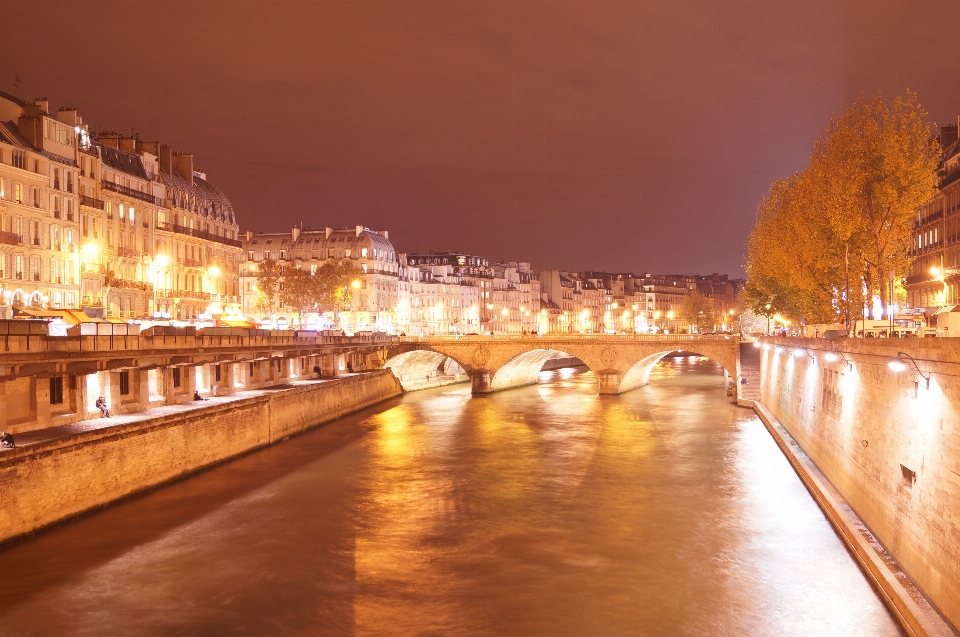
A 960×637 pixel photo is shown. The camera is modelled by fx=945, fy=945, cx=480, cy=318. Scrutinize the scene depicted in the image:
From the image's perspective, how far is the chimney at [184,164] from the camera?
7131 cm

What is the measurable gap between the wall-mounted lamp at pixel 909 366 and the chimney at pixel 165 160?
58.4 m

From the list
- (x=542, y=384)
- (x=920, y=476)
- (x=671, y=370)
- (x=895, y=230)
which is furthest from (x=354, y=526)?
(x=671, y=370)

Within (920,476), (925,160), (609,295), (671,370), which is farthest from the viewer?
(609,295)

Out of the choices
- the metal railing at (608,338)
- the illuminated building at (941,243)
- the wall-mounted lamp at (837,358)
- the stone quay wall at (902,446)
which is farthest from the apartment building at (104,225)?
the illuminated building at (941,243)

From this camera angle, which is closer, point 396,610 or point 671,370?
point 396,610

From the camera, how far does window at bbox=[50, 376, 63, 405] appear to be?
31500mm

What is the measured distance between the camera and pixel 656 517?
29.2 m

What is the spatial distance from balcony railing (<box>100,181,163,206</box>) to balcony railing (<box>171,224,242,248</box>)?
7.85ft

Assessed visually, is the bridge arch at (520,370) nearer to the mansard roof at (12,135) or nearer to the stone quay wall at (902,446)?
the mansard roof at (12,135)

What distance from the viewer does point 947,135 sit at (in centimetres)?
6019

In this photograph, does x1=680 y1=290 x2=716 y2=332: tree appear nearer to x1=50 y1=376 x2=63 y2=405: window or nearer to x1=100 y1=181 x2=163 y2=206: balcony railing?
x1=100 y1=181 x2=163 y2=206: balcony railing

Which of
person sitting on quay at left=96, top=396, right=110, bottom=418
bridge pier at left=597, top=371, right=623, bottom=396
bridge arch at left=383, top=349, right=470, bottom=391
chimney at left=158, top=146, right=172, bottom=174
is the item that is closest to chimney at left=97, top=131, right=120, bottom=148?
chimney at left=158, top=146, right=172, bottom=174

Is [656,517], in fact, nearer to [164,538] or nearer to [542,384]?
[164,538]

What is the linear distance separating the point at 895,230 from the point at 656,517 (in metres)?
17.0
